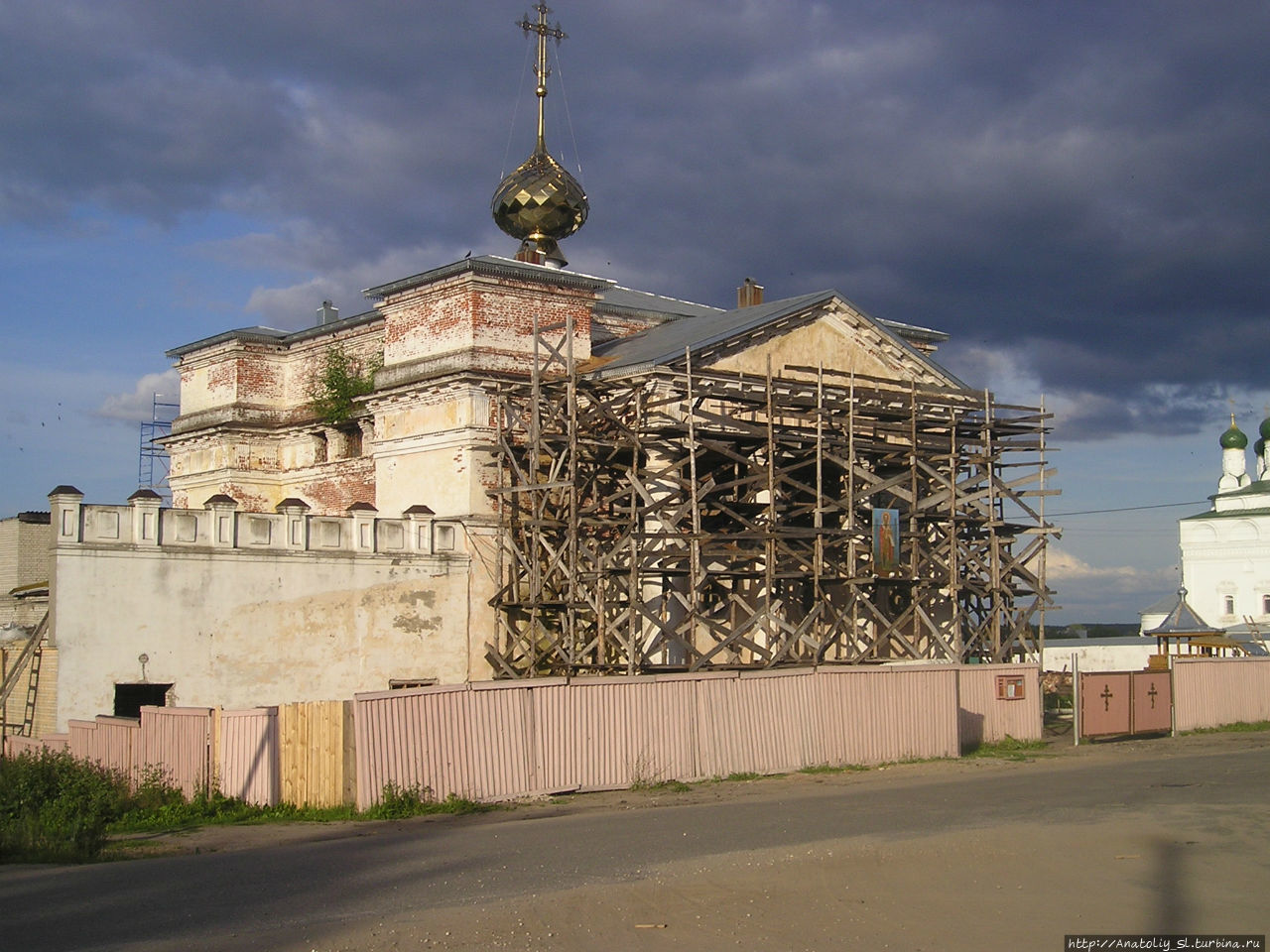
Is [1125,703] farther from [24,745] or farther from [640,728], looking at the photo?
[24,745]

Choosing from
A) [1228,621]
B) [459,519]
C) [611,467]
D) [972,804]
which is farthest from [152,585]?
[1228,621]

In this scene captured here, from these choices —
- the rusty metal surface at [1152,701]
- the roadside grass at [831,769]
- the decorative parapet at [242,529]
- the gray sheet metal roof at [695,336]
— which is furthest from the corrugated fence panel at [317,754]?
the rusty metal surface at [1152,701]

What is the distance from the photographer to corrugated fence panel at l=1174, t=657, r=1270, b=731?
28.3 meters

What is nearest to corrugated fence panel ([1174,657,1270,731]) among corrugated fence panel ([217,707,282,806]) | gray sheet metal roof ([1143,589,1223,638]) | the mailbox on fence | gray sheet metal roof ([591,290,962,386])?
the mailbox on fence

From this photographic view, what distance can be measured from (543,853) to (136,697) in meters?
10.8

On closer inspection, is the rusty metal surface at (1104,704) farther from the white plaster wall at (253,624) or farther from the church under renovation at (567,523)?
the white plaster wall at (253,624)

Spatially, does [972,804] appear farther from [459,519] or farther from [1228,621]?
[1228,621]

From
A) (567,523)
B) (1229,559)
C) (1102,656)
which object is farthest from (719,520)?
(1229,559)

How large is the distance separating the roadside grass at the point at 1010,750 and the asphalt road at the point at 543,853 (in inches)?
84.8

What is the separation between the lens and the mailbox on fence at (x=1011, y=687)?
24.8m

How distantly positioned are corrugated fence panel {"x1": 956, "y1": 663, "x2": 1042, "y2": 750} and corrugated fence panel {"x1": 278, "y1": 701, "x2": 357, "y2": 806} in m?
10.5

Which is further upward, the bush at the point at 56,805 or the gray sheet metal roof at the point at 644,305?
the gray sheet metal roof at the point at 644,305

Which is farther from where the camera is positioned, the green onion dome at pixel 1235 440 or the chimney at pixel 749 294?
the green onion dome at pixel 1235 440

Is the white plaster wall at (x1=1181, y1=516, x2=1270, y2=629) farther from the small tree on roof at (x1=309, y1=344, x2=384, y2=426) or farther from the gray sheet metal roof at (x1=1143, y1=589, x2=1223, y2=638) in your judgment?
the small tree on roof at (x1=309, y1=344, x2=384, y2=426)
